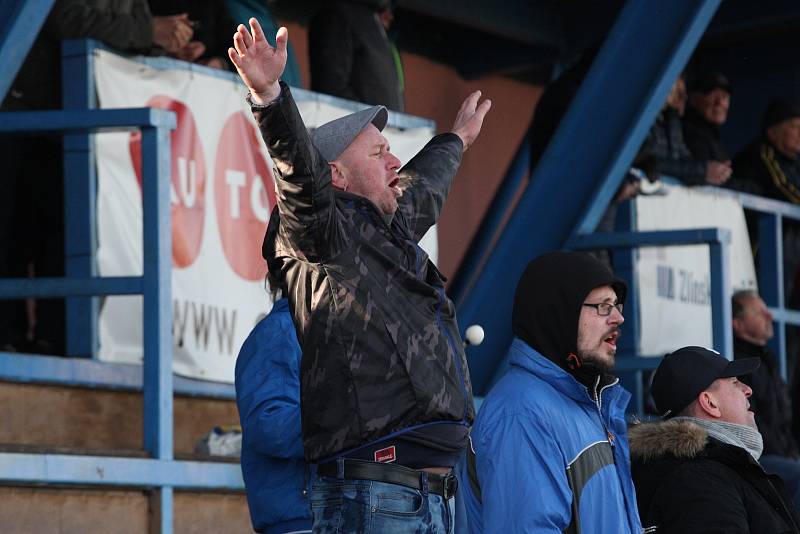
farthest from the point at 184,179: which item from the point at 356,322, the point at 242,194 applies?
the point at 356,322

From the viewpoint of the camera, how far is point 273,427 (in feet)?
14.5

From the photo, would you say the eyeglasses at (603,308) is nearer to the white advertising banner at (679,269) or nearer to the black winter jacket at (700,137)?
the white advertising banner at (679,269)

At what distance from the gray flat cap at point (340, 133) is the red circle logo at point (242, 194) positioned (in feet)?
7.69

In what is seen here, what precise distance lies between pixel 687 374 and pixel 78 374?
2.10 metres

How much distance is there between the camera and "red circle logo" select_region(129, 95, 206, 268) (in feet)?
21.0

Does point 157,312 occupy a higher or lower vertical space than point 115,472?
higher

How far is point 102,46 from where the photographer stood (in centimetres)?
622

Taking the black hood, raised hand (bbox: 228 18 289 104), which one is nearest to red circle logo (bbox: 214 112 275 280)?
the black hood

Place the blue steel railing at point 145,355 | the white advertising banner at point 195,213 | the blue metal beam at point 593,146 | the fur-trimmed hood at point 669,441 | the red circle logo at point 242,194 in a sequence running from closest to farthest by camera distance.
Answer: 1. the fur-trimmed hood at point 669,441
2. the blue steel railing at point 145,355
3. the white advertising banner at point 195,213
4. the red circle logo at point 242,194
5. the blue metal beam at point 593,146

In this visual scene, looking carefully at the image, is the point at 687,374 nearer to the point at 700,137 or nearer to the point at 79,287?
the point at 79,287

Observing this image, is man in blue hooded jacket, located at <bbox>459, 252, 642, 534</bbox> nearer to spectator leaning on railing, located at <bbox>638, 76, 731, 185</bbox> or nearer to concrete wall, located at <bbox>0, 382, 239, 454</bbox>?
concrete wall, located at <bbox>0, 382, 239, 454</bbox>

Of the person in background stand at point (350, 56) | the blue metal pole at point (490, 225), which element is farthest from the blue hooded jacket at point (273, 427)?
the blue metal pole at point (490, 225)

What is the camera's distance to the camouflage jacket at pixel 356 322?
3920 mm

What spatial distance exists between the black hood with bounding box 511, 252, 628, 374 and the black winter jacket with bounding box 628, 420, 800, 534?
57cm
